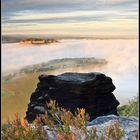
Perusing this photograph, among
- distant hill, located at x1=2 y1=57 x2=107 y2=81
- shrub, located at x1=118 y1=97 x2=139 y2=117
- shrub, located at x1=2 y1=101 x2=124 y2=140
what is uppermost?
distant hill, located at x1=2 y1=57 x2=107 y2=81

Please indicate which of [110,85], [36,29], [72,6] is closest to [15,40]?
[36,29]

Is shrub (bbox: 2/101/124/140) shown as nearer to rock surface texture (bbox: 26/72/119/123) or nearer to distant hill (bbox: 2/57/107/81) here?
rock surface texture (bbox: 26/72/119/123)

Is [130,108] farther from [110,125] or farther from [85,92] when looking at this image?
[85,92]

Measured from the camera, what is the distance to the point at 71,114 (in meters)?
3.80

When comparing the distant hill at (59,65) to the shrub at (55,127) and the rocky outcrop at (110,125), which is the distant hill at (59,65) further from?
the rocky outcrop at (110,125)

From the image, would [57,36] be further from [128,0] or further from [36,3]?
[128,0]

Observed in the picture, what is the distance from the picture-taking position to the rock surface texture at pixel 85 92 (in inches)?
150

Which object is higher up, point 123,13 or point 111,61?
point 123,13

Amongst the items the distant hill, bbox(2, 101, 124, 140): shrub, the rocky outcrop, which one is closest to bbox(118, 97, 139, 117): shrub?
the rocky outcrop

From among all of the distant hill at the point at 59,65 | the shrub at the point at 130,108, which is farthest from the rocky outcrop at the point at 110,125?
the distant hill at the point at 59,65

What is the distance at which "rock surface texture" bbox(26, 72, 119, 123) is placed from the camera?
3818 mm

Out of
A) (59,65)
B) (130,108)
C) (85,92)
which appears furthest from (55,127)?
(130,108)

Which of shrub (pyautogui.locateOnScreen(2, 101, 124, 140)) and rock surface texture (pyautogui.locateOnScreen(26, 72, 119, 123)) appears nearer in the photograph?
shrub (pyautogui.locateOnScreen(2, 101, 124, 140))

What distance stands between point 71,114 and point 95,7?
29.4 inches
